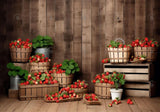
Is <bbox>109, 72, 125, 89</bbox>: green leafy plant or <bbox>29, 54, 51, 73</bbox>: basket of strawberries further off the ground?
<bbox>29, 54, 51, 73</bbox>: basket of strawberries

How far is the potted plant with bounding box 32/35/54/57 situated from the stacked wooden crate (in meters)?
1.32

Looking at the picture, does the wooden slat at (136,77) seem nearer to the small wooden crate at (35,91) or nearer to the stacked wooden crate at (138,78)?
the stacked wooden crate at (138,78)

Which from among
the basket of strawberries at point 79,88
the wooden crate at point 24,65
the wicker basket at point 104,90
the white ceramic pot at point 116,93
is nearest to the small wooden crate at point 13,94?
the wooden crate at point 24,65

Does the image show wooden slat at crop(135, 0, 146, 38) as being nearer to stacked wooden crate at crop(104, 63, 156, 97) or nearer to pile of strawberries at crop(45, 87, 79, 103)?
stacked wooden crate at crop(104, 63, 156, 97)

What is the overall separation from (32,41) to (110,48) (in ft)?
5.69

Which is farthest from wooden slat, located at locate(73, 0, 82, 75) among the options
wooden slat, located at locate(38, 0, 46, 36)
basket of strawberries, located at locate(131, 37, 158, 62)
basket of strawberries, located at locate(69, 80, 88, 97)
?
basket of strawberries, located at locate(131, 37, 158, 62)

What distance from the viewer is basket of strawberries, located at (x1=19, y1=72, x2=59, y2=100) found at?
421 centimetres

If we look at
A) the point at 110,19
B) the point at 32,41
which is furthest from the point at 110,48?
the point at 32,41

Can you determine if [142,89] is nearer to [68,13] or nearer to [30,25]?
[68,13]

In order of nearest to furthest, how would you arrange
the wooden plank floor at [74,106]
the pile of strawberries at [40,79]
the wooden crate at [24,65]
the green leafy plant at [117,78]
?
the wooden plank floor at [74,106], the green leafy plant at [117,78], the pile of strawberries at [40,79], the wooden crate at [24,65]

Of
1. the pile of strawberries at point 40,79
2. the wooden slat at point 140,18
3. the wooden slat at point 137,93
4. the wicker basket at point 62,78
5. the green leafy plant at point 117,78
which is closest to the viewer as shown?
the green leafy plant at point 117,78

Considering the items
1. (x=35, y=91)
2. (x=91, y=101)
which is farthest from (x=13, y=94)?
(x=91, y=101)

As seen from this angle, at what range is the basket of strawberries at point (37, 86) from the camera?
4215 millimetres

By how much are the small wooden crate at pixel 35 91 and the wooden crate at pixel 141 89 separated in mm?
1405
